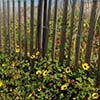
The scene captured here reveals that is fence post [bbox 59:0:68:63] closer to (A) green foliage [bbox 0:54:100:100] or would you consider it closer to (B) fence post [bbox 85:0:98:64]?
(A) green foliage [bbox 0:54:100:100]

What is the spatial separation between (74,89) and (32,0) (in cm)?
174

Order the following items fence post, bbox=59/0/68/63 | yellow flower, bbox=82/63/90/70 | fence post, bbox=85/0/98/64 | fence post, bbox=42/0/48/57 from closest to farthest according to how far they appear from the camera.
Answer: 1. fence post, bbox=85/0/98/64
2. yellow flower, bbox=82/63/90/70
3. fence post, bbox=59/0/68/63
4. fence post, bbox=42/0/48/57

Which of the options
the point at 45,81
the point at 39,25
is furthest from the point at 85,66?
the point at 39,25

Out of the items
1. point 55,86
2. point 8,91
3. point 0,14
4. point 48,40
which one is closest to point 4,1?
point 0,14

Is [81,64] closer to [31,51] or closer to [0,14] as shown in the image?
[31,51]

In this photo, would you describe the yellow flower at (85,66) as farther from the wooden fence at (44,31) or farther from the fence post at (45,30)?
the fence post at (45,30)

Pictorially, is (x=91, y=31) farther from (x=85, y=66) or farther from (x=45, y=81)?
(x=45, y=81)

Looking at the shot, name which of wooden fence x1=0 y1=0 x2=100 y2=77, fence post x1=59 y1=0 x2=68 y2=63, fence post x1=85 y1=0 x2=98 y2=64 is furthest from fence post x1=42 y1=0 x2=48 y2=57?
fence post x1=85 y1=0 x2=98 y2=64

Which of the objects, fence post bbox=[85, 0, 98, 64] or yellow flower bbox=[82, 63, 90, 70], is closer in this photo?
fence post bbox=[85, 0, 98, 64]

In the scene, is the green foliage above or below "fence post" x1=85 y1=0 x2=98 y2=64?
below

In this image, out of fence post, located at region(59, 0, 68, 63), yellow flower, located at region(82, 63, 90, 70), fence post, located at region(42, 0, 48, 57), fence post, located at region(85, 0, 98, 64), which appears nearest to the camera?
fence post, located at region(85, 0, 98, 64)

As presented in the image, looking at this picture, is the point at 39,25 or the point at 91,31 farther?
the point at 39,25

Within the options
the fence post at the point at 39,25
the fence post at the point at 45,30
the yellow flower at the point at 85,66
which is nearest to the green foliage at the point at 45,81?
the yellow flower at the point at 85,66

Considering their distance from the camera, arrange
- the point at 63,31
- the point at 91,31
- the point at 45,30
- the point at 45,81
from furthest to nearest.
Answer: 1. the point at 45,30
2. the point at 63,31
3. the point at 45,81
4. the point at 91,31
